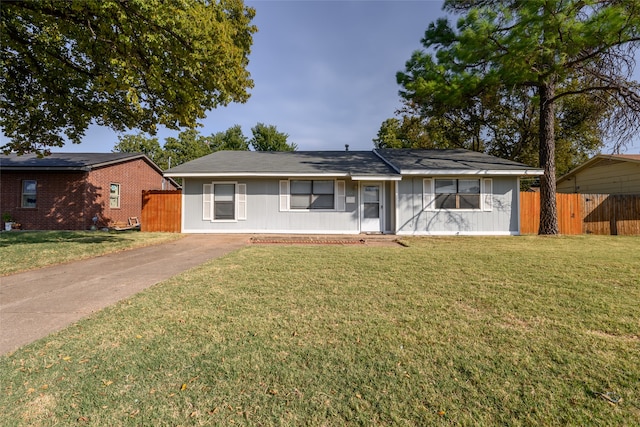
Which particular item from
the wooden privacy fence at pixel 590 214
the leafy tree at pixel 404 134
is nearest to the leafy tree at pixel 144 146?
the leafy tree at pixel 404 134

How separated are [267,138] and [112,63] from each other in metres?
30.3

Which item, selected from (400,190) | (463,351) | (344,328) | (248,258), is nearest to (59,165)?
(248,258)

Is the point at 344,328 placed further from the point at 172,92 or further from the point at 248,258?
the point at 172,92

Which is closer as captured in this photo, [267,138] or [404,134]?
[404,134]

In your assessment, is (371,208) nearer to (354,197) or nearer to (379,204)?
(379,204)

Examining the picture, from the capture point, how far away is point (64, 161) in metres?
14.6

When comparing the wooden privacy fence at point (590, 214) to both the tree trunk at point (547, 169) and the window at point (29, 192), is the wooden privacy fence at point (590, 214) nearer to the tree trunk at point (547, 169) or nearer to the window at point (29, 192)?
the tree trunk at point (547, 169)

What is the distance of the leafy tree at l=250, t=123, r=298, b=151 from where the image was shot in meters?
35.6

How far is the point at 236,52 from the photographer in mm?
7609

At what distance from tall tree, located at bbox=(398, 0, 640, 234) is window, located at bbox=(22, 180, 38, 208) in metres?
18.4

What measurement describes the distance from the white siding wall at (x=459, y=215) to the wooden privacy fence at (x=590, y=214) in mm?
1659

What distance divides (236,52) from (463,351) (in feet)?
A: 26.8

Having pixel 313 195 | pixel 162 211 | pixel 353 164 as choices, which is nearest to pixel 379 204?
pixel 353 164

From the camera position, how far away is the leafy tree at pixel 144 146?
137 ft
